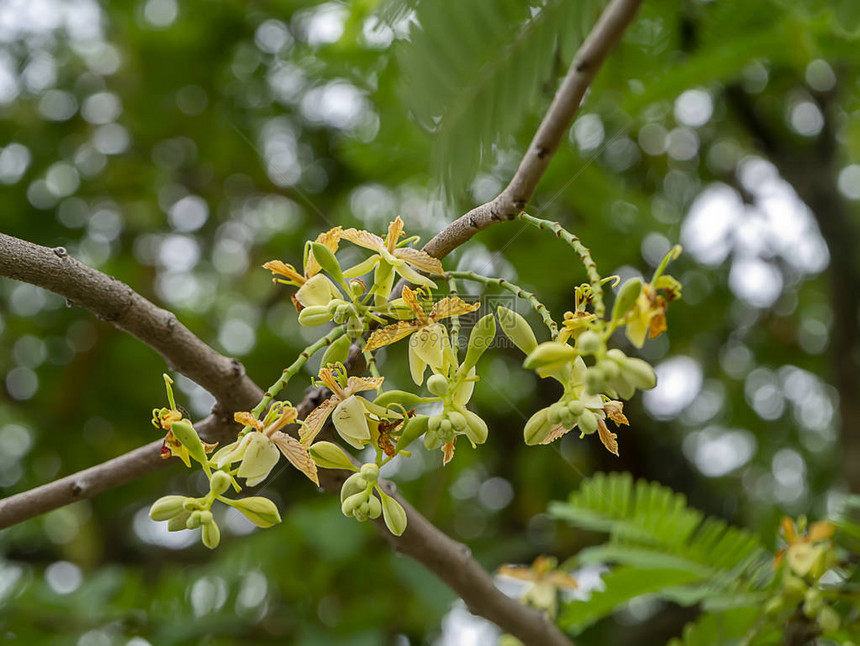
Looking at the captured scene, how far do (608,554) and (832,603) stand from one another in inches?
10.5

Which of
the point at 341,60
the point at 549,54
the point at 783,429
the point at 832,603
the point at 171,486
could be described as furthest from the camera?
the point at 783,429

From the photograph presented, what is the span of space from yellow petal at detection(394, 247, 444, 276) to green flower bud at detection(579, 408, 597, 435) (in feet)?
0.48

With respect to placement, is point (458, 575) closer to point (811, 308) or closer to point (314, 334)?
point (314, 334)

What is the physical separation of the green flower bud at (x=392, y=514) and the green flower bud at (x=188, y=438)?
0.14 meters

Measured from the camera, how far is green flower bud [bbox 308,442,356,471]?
1.93 ft

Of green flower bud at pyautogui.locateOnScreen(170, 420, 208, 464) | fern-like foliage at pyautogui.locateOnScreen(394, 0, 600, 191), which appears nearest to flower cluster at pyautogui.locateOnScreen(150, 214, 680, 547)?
green flower bud at pyautogui.locateOnScreen(170, 420, 208, 464)

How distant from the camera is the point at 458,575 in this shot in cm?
79

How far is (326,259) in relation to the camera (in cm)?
59

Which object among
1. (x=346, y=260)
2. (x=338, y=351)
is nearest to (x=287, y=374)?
(x=338, y=351)

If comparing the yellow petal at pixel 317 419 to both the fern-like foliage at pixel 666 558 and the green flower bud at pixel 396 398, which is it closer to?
the green flower bud at pixel 396 398

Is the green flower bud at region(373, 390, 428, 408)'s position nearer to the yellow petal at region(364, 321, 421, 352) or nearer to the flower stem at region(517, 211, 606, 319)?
the yellow petal at region(364, 321, 421, 352)

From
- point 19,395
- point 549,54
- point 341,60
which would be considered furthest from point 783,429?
point 19,395

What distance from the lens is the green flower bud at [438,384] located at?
0.55 m

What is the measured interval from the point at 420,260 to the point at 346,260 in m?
0.92
